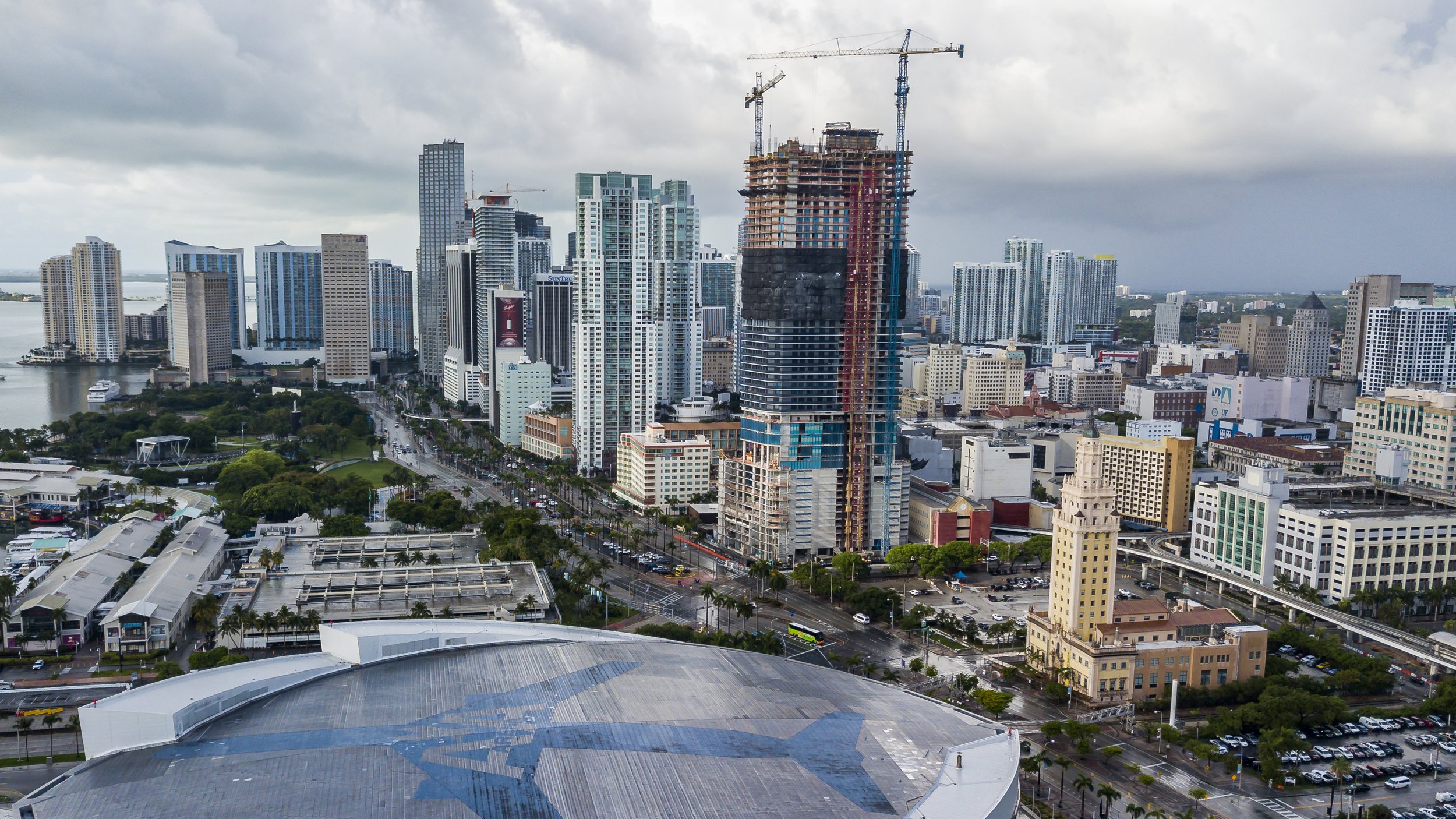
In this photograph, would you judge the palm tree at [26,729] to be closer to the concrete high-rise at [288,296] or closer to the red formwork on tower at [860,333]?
the red formwork on tower at [860,333]

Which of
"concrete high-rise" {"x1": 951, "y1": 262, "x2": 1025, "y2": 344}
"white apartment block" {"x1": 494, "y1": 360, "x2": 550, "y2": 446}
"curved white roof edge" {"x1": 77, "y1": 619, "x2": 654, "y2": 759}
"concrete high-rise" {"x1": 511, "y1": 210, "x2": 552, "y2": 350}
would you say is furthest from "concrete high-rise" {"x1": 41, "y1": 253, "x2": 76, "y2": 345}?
"curved white roof edge" {"x1": 77, "y1": 619, "x2": 654, "y2": 759}

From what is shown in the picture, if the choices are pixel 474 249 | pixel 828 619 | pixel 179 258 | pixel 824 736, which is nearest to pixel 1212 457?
pixel 828 619

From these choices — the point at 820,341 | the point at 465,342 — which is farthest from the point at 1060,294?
the point at 820,341

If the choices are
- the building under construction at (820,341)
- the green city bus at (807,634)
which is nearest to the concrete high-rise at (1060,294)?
the building under construction at (820,341)

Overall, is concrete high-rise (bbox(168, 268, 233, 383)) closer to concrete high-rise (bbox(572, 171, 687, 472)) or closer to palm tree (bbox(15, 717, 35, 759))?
concrete high-rise (bbox(572, 171, 687, 472))

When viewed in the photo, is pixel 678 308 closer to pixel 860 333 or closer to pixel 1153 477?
pixel 860 333
